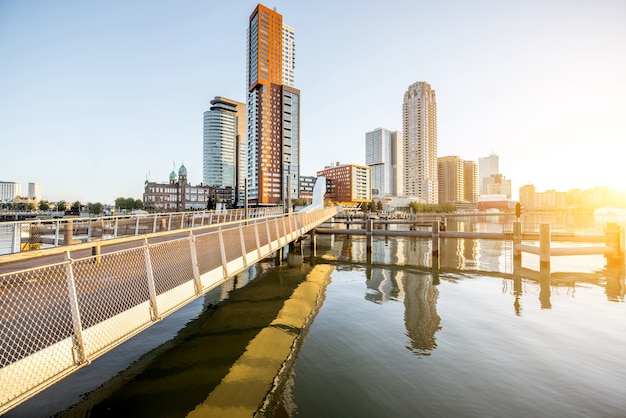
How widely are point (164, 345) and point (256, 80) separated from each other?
412 feet

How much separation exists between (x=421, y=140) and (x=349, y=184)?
60.9 m

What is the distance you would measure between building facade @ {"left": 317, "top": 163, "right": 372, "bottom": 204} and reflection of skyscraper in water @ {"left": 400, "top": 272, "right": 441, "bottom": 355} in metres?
144

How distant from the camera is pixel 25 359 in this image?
3.79 meters

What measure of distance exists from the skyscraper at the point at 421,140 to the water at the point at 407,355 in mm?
180282

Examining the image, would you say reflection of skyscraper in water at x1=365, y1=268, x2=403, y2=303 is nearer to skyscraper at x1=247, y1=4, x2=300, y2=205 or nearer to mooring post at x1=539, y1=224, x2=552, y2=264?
mooring post at x1=539, y1=224, x2=552, y2=264

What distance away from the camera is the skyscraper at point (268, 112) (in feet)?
393

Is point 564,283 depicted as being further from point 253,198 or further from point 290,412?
point 253,198

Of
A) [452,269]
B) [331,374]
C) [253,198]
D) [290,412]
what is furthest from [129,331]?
[253,198]

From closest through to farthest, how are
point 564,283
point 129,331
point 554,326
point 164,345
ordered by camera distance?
point 129,331
point 164,345
point 554,326
point 564,283

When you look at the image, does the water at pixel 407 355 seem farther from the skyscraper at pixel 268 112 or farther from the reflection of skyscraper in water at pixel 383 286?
the skyscraper at pixel 268 112

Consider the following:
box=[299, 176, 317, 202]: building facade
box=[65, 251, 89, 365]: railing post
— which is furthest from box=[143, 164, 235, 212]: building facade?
box=[65, 251, 89, 365]: railing post

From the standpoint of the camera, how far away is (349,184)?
526 ft

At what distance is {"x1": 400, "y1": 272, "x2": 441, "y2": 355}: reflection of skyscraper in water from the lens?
9.26 meters

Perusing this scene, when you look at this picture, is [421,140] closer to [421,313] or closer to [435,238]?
[435,238]
